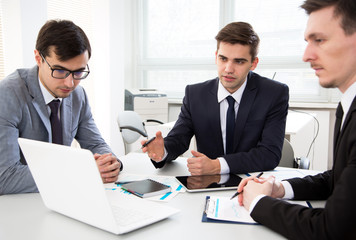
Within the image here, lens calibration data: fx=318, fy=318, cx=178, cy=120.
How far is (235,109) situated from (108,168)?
868mm

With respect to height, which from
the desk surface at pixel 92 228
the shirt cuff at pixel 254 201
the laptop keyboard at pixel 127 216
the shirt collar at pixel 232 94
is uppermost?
the shirt collar at pixel 232 94

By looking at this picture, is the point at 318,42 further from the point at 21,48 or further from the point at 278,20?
the point at 278,20

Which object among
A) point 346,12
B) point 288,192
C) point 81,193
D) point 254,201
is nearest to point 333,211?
point 254,201

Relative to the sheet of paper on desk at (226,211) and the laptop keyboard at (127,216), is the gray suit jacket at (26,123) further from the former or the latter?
the sheet of paper on desk at (226,211)

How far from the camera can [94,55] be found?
13.3 ft

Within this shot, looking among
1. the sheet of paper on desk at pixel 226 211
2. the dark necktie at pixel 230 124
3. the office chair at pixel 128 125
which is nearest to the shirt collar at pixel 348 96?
the sheet of paper on desk at pixel 226 211

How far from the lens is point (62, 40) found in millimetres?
1472

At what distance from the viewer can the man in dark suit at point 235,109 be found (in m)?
1.81

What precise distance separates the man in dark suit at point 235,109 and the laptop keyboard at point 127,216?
0.66 m

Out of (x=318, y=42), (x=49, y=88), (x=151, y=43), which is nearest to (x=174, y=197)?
(x=318, y=42)

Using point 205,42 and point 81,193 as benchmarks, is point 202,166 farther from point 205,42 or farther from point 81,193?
point 205,42

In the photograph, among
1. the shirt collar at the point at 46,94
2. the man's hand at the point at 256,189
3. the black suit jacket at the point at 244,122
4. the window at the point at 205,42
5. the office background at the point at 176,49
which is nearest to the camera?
the man's hand at the point at 256,189

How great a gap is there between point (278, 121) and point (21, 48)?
2211mm

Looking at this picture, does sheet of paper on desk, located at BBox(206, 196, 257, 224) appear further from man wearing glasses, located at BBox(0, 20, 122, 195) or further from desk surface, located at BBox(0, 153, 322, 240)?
man wearing glasses, located at BBox(0, 20, 122, 195)
